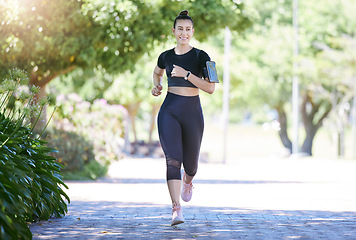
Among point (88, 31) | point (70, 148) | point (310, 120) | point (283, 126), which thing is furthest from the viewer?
point (283, 126)

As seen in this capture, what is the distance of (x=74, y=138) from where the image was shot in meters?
17.2

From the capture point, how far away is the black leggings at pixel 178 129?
25.4 feet

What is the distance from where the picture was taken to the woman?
7695 millimetres

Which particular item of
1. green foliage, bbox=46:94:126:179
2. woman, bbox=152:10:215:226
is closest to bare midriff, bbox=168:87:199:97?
woman, bbox=152:10:215:226

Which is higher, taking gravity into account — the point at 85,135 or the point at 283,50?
the point at 283,50

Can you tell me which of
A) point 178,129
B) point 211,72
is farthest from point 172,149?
point 211,72

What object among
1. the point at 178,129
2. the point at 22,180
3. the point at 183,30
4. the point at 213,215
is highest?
the point at 183,30

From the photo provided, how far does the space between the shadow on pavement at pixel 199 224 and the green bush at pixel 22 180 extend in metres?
0.22

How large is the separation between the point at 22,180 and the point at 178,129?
5.96ft

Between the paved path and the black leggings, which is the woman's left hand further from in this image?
the paved path

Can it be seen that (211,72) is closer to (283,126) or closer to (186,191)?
(186,191)

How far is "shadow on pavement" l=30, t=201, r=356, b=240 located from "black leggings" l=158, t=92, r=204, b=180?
0.71 m

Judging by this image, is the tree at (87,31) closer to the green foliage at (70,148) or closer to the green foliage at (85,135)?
the green foliage at (85,135)

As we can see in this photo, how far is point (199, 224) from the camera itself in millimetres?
8016
